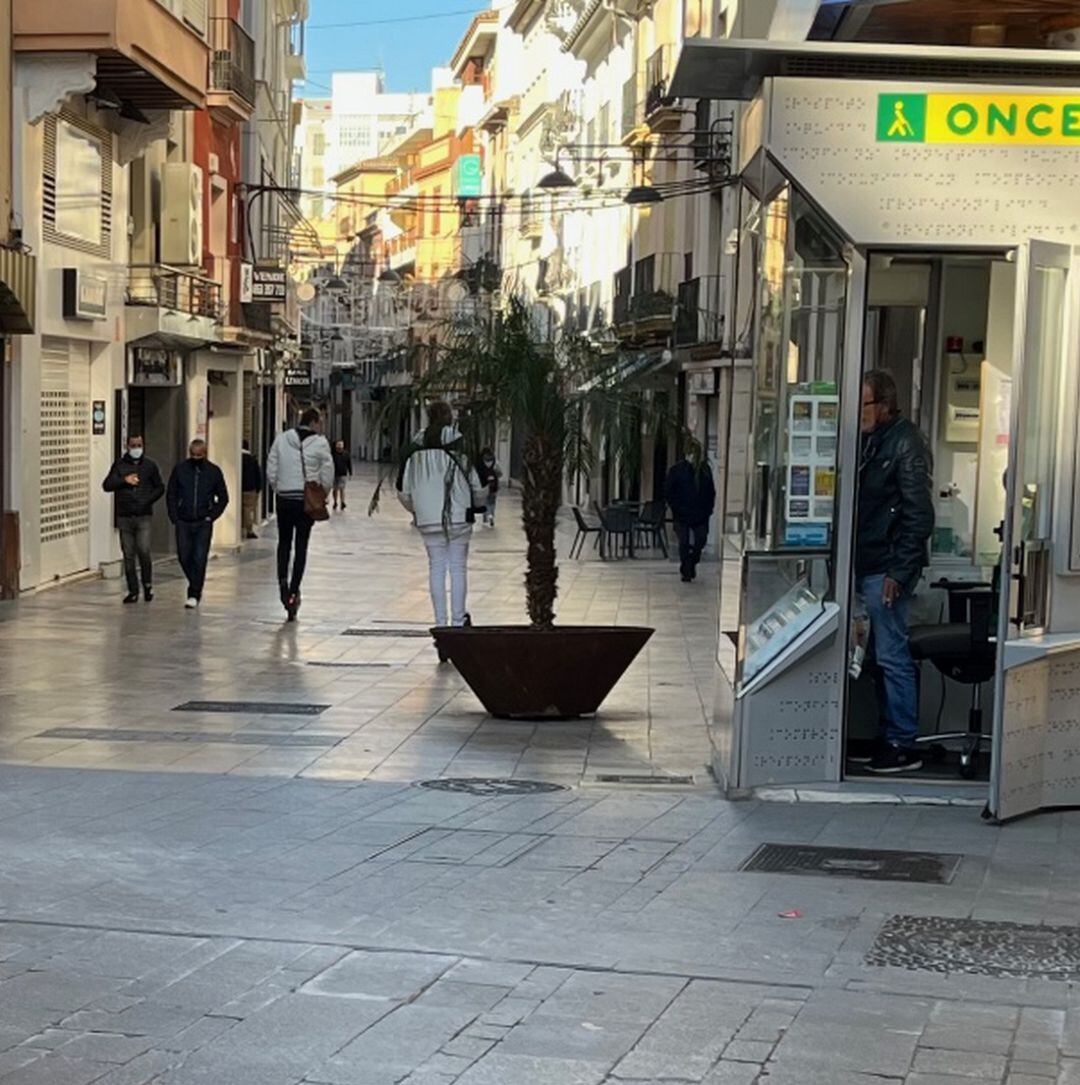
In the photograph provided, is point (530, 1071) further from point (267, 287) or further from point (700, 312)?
point (267, 287)

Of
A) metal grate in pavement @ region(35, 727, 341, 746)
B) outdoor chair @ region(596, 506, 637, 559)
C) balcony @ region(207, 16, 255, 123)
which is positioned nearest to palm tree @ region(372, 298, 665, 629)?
metal grate in pavement @ region(35, 727, 341, 746)

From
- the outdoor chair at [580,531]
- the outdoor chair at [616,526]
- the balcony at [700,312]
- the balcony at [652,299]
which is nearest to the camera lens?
the outdoor chair at [616,526]

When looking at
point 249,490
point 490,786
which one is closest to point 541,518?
point 490,786

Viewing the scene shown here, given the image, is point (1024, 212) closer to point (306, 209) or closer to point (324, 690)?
point (324, 690)

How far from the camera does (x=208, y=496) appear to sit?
2194 centimetres

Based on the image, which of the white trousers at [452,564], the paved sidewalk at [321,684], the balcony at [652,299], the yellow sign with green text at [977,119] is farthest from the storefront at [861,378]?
the balcony at [652,299]

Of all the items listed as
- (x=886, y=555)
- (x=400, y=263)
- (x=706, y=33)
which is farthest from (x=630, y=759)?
(x=400, y=263)

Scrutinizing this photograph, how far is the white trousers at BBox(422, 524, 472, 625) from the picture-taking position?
53.3ft

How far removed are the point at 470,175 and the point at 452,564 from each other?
7840 cm

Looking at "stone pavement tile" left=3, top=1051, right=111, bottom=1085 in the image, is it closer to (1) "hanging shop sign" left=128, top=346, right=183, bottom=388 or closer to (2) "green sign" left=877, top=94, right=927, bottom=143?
(2) "green sign" left=877, top=94, right=927, bottom=143

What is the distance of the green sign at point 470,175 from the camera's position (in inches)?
3612

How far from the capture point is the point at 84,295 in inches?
963

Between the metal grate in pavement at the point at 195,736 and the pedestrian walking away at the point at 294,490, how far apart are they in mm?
7459

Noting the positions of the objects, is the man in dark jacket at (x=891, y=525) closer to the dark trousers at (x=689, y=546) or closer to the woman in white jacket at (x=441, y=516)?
the woman in white jacket at (x=441, y=516)
